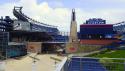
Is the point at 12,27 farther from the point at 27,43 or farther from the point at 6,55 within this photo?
the point at 6,55

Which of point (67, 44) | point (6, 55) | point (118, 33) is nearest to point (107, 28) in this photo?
point (118, 33)

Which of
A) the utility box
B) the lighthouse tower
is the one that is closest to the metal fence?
the lighthouse tower

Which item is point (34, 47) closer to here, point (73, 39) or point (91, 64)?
point (73, 39)

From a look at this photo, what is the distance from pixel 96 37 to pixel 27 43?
54.5ft

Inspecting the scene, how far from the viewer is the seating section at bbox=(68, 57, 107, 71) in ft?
31.2

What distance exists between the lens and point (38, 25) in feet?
362

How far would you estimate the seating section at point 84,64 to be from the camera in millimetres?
9508

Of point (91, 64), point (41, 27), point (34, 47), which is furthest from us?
point (41, 27)

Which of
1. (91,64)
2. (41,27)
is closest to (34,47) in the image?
(41,27)

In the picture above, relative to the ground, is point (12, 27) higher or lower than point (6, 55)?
higher

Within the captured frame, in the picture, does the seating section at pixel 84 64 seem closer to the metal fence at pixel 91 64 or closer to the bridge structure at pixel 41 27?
the metal fence at pixel 91 64

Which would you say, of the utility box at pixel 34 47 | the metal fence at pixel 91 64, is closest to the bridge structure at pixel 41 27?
the utility box at pixel 34 47

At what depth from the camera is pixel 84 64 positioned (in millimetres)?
9648

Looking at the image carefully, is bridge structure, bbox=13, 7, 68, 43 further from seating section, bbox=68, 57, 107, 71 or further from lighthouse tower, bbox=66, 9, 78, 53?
seating section, bbox=68, 57, 107, 71
